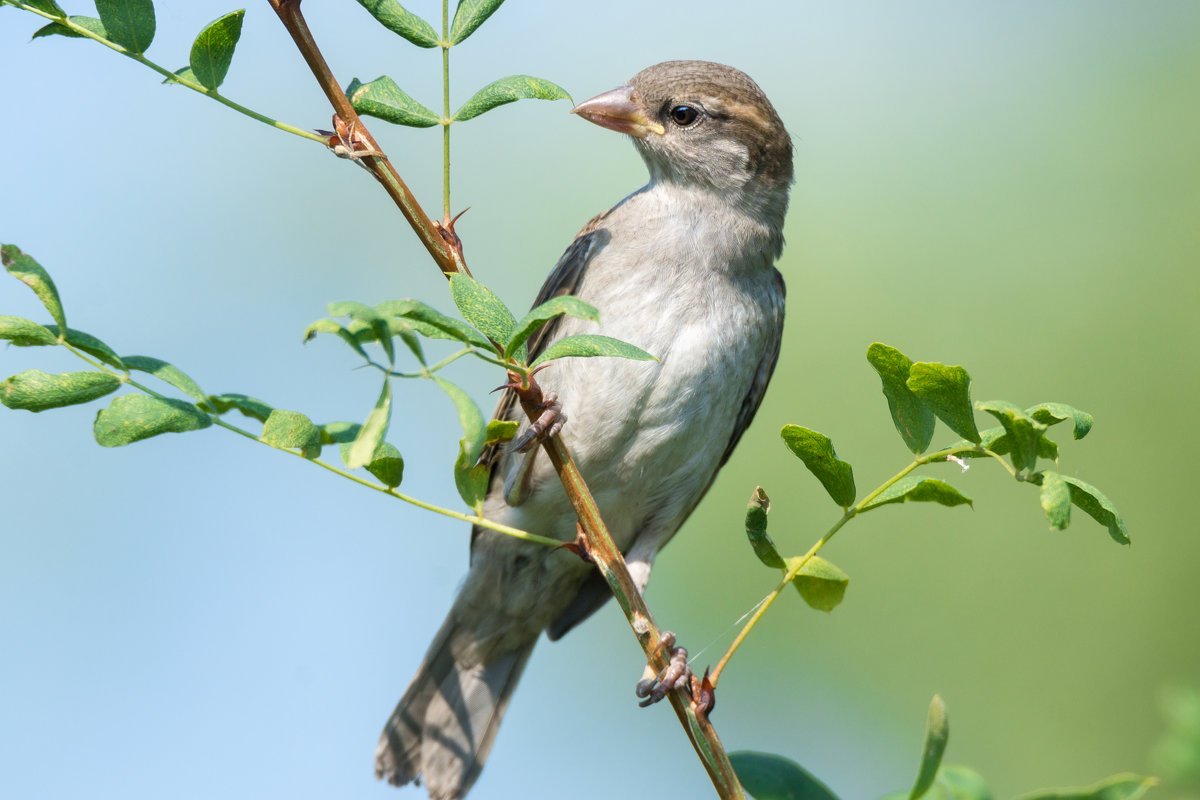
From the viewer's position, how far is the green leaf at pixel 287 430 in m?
1.84

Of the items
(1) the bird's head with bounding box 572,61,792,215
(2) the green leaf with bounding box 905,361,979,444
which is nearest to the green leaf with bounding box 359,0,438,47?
(2) the green leaf with bounding box 905,361,979,444

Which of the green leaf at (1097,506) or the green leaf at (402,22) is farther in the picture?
the green leaf at (402,22)

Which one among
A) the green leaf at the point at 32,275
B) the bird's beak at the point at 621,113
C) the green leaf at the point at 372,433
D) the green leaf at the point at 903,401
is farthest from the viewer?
the bird's beak at the point at 621,113

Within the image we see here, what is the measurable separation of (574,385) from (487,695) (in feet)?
6.37

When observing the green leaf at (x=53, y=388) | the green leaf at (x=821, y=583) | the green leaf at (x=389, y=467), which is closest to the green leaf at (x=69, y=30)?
the green leaf at (x=53, y=388)

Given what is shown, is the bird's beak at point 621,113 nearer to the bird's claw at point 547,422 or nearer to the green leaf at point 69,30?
the bird's claw at point 547,422

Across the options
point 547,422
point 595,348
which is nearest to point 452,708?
point 547,422

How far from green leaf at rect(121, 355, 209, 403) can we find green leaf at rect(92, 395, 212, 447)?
53mm

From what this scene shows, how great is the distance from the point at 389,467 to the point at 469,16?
3.31 ft

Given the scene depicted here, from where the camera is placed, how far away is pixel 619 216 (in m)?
4.33

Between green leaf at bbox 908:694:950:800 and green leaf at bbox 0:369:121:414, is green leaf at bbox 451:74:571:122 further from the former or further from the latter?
green leaf at bbox 908:694:950:800

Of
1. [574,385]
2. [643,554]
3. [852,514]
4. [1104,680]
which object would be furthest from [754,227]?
[1104,680]

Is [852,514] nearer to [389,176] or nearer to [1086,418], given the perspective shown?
[1086,418]

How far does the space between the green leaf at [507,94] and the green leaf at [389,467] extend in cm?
71
